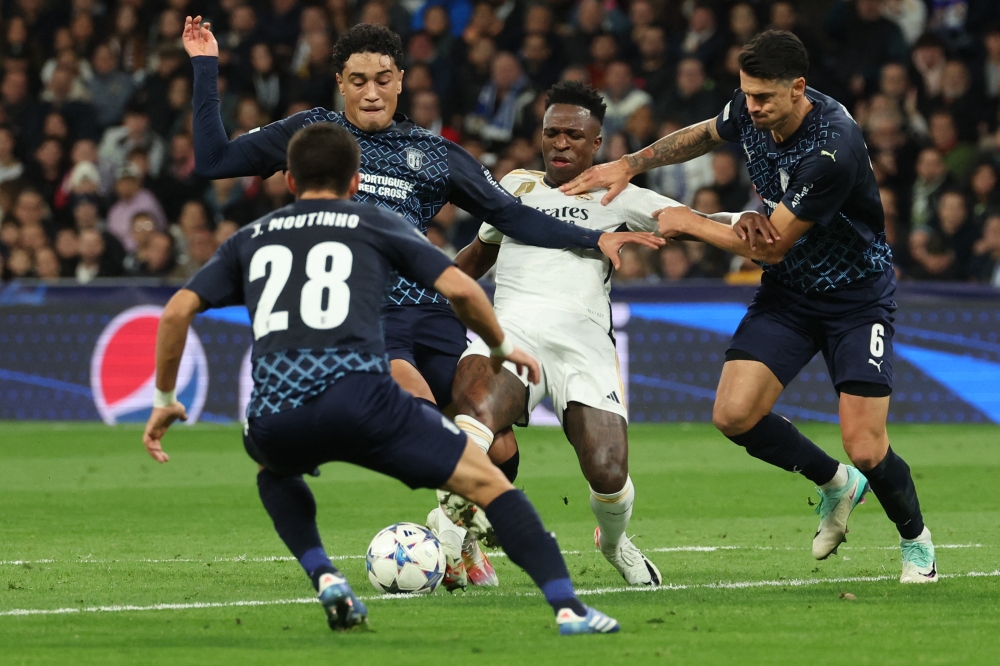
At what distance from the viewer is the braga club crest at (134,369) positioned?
14023mm

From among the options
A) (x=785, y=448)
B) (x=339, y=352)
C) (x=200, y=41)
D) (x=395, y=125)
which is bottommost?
(x=785, y=448)

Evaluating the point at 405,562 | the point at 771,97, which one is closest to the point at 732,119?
the point at 771,97

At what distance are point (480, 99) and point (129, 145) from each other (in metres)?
4.11

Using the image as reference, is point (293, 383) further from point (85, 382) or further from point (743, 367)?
point (85, 382)

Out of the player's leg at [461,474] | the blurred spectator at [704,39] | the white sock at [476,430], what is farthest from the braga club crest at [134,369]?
the player's leg at [461,474]

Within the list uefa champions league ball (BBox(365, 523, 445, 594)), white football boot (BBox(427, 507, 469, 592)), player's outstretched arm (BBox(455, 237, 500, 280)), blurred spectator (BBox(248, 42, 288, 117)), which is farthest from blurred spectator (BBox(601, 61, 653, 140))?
uefa champions league ball (BBox(365, 523, 445, 594))

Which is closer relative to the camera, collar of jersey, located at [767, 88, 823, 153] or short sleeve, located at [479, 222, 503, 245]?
collar of jersey, located at [767, 88, 823, 153]

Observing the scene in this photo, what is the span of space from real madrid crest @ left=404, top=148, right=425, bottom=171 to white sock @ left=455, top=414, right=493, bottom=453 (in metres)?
1.15

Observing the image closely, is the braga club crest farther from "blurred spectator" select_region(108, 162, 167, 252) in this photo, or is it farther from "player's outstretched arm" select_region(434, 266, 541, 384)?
"player's outstretched arm" select_region(434, 266, 541, 384)

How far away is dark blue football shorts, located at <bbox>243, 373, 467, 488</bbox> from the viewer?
4.85m

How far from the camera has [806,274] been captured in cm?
677

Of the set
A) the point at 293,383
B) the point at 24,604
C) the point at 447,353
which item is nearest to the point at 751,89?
the point at 447,353

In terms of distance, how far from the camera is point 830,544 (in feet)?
22.5

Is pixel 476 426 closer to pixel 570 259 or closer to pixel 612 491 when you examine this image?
pixel 612 491
